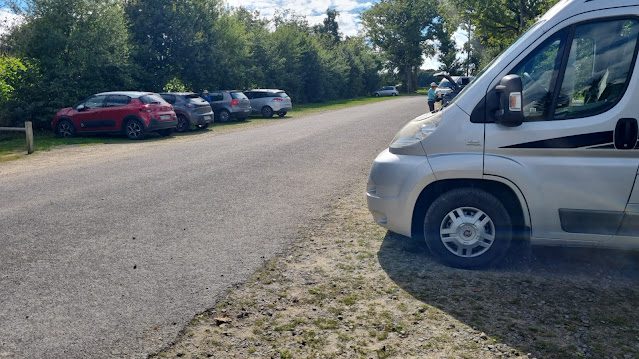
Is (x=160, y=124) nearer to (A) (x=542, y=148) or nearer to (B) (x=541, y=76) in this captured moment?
(B) (x=541, y=76)

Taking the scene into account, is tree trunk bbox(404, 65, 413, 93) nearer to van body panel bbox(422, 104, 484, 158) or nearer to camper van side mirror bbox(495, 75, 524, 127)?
van body panel bbox(422, 104, 484, 158)

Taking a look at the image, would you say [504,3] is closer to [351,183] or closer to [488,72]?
[351,183]

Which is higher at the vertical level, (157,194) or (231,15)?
(231,15)

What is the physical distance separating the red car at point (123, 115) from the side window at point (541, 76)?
14866 mm

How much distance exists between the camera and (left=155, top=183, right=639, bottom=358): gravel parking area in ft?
11.0

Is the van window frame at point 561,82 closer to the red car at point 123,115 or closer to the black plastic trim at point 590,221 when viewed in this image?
the black plastic trim at point 590,221

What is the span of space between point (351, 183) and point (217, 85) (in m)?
23.9

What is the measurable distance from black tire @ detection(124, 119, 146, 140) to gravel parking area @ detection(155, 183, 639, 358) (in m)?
13.5

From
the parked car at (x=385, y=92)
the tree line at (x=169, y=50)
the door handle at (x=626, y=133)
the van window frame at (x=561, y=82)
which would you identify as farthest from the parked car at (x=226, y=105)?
the parked car at (x=385, y=92)

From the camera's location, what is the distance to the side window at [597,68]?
420 cm

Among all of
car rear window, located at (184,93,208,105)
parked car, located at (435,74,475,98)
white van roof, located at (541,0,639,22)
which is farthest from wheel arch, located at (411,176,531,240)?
car rear window, located at (184,93,208,105)

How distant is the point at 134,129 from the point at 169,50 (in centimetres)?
1190

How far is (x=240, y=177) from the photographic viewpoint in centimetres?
939

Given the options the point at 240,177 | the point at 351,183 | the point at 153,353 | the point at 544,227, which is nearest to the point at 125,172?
the point at 240,177
